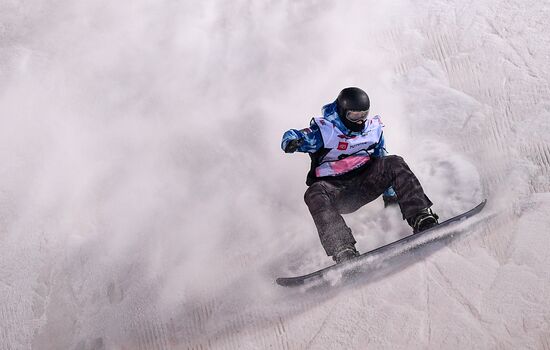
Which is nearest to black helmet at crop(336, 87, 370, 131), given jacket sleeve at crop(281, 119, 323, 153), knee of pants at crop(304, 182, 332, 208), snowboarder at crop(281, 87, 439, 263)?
snowboarder at crop(281, 87, 439, 263)

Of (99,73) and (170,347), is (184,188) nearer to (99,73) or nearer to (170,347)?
(170,347)

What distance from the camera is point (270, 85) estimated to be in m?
4.71

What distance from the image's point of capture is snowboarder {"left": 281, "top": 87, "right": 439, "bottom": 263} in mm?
3113

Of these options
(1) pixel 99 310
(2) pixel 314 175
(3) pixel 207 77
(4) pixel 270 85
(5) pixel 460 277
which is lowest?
(5) pixel 460 277

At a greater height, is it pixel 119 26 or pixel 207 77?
pixel 119 26

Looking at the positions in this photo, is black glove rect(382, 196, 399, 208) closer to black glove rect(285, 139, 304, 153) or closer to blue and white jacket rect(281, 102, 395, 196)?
blue and white jacket rect(281, 102, 395, 196)

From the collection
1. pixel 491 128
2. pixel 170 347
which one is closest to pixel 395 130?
pixel 491 128

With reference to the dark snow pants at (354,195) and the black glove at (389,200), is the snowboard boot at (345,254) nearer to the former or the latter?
the dark snow pants at (354,195)

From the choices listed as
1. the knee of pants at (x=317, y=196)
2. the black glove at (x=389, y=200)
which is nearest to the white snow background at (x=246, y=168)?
the black glove at (x=389, y=200)

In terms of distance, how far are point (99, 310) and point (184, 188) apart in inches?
42.6

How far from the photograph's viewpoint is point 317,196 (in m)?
3.23

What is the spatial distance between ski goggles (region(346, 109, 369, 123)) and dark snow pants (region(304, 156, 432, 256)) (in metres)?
0.29

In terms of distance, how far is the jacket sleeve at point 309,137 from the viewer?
3.30 m

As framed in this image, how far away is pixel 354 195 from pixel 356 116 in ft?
1.67
